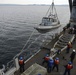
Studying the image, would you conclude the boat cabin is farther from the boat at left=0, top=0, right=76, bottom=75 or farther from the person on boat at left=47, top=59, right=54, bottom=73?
the person on boat at left=47, top=59, right=54, bottom=73

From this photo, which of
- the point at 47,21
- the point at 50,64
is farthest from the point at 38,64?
the point at 47,21

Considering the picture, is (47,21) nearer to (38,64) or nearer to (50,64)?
(38,64)

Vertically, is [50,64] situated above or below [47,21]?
below

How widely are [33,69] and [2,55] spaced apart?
729 inches

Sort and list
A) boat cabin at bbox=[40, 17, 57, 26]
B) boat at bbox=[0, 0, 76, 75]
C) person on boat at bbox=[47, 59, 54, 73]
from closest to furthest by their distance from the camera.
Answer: boat at bbox=[0, 0, 76, 75]
person on boat at bbox=[47, 59, 54, 73]
boat cabin at bbox=[40, 17, 57, 26]

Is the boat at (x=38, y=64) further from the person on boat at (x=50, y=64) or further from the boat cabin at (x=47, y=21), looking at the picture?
the boat cabin at (x=47, y=21)

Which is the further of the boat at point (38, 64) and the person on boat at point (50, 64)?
the person on boat at point (50, 64)

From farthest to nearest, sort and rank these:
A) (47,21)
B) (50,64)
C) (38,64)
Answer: (47,21)
(38,64)
(50,64)

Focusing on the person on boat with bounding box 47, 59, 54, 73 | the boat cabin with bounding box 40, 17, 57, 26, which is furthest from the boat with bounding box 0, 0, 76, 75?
the boat cabin with bounding box 40, 17, 57, 26

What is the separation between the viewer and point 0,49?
33719mm

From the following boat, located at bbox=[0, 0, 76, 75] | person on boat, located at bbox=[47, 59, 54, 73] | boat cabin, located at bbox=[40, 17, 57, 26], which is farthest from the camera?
boat cabin, located at bbox=[40, 17, 57, 26]

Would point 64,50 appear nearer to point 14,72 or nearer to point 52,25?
point 14,72

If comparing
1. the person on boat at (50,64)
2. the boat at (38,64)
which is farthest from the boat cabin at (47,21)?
the person on boat at (50,64)

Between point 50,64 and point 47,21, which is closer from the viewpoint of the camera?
point 50,64
